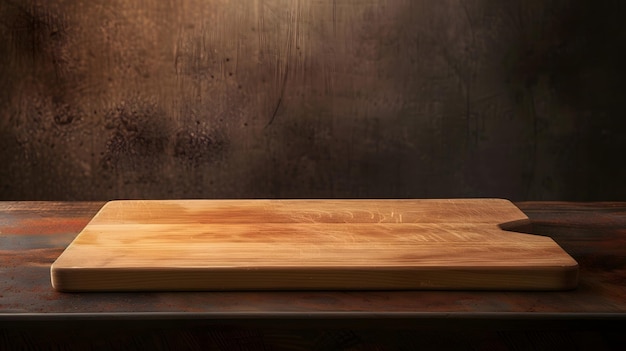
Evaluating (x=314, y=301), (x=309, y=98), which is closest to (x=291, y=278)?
(x=314, y=301)

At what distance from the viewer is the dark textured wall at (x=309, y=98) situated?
104 inches

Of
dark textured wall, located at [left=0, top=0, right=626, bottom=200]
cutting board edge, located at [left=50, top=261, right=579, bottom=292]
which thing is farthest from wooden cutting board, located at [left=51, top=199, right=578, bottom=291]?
dark textured wall, located at [left=0, top=0, right=626, bottom=200]

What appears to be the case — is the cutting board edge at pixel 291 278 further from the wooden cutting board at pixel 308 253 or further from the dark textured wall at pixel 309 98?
the dark textured wall at pixel 309 98

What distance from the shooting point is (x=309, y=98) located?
2.71 m

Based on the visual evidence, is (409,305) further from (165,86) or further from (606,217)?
(165,86)

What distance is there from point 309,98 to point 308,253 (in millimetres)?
1726

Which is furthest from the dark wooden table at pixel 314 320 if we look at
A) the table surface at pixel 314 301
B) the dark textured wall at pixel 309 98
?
the dark textured wall at pixel 309 98

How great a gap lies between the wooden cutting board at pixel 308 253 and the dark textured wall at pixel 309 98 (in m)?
1.48

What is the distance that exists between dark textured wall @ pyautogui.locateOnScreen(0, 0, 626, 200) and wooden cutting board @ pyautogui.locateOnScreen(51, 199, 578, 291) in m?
1.48

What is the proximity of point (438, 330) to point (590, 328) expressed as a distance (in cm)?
17

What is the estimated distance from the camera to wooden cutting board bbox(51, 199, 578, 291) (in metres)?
0.97

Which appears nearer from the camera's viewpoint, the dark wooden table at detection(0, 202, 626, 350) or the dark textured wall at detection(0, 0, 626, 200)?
the dark wooden table at detection(0, 202, 626, 350)

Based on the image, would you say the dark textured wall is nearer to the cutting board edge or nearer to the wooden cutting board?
the wooden cutting board

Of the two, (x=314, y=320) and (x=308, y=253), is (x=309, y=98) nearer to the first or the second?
(x=308, y=253)
